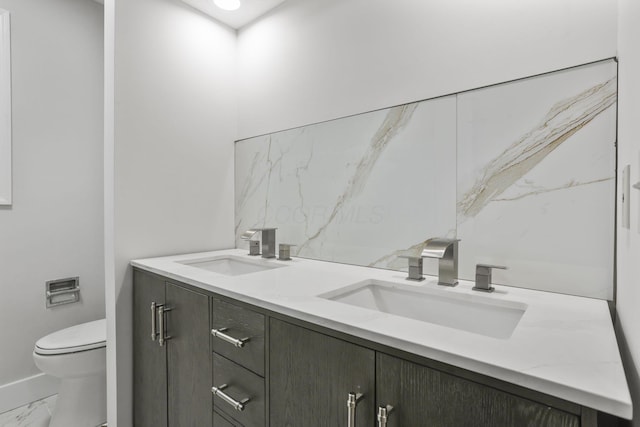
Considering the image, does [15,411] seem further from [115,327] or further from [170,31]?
[170,31]

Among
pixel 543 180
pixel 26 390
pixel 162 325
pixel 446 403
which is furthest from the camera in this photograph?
pixel 26 390

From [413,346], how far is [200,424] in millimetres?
967

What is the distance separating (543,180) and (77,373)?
2197mm

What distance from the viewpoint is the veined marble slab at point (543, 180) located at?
936 mm

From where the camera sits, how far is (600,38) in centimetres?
94

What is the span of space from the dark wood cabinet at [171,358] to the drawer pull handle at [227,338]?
8 cm

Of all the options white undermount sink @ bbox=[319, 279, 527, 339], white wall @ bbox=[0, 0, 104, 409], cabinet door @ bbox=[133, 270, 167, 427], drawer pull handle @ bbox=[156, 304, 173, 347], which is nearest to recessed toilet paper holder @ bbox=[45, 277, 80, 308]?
white wall @ bbox=[0, 0, 104, 409]

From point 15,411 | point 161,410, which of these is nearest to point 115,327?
point 161,410

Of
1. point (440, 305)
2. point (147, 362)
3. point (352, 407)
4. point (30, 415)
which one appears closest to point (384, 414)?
point (352, 407)

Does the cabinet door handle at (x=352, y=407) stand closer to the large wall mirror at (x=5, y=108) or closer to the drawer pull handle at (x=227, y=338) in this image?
the drawer pull handle at (x=227, y=338)

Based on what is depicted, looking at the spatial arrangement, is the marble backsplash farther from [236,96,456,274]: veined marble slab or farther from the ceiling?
the ceiling

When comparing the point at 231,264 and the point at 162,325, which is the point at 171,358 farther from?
the point at 231,264

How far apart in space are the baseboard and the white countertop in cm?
167

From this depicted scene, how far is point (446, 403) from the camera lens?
2.02 feet
